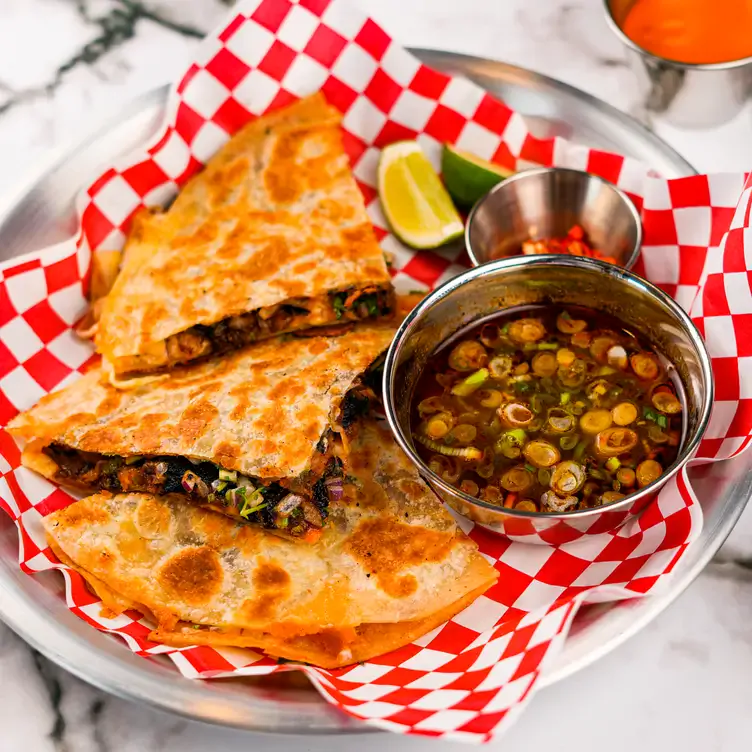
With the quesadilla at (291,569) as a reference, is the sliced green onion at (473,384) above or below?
above

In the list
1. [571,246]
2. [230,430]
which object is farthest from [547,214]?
[230,430]

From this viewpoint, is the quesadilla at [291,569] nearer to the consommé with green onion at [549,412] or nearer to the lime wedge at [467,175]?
the consommé with green onion at [549,412]

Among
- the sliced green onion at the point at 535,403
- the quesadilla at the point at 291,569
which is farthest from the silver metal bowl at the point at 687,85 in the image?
the quesadilla at the point at 291,569

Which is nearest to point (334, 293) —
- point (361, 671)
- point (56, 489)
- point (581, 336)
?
point (581, 336)

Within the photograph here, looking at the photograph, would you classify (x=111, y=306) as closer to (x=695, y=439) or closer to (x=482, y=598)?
(x=482, y=598)

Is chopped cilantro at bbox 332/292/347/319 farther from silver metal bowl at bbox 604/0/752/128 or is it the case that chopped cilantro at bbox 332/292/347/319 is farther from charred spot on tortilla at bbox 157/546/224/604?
silver metal bowl at bbox 604/0/752/128

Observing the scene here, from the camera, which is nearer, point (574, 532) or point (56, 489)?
point (574, 532)
